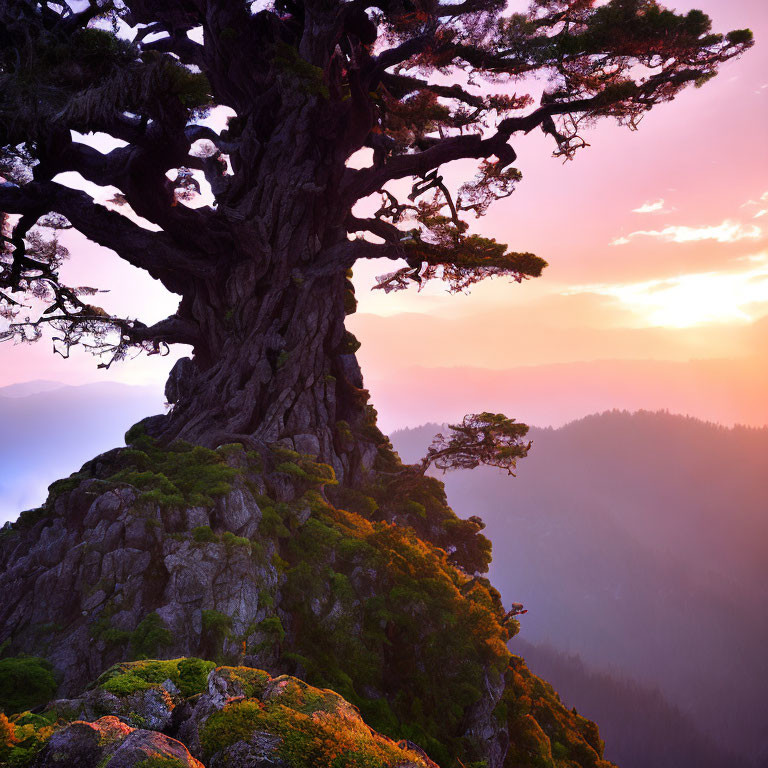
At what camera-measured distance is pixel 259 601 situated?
1023cm

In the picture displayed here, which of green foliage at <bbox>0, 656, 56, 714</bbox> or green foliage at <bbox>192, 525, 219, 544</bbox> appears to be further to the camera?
green foliage at <bbox>192, 525, 219, 544</bbox>

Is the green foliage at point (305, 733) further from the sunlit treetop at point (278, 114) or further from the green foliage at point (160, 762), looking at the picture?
the sunlit treetop at point (278, 114)

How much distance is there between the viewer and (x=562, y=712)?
13812 millimetres

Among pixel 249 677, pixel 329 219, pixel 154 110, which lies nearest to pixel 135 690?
pixel 249 677

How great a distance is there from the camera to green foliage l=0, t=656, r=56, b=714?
7.71m

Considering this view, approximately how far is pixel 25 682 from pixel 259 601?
4174 mm

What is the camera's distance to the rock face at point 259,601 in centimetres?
923

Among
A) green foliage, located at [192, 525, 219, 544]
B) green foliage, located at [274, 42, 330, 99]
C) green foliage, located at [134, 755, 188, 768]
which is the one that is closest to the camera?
green foliage, located at [134, 755, 188, 768]

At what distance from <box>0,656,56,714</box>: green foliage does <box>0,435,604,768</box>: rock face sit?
0.48 m

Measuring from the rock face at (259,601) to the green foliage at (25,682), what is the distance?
0.48 m

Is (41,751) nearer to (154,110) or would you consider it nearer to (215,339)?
(154,110)

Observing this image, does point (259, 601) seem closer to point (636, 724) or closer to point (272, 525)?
point (272, 525)

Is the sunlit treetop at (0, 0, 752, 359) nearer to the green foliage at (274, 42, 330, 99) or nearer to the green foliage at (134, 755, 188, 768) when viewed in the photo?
the green foliage at (274, 42, 330, 99)

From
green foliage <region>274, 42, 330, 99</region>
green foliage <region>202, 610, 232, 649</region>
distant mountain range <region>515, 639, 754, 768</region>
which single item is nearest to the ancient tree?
green foliage <region>274, 42, 330, 99</region>
